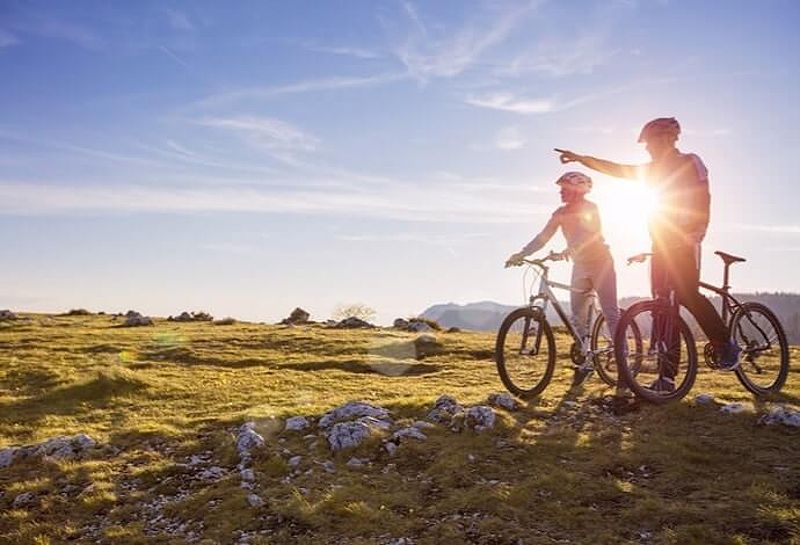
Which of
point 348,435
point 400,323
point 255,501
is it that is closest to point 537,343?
point 348,435

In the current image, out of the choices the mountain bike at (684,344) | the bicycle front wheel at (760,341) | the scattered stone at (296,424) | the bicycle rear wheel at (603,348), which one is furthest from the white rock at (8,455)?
the bicycle front wheel at (760,341)

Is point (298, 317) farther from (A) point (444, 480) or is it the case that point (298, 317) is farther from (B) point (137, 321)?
(A) point (444, 480)

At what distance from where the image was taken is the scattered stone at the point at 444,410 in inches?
411

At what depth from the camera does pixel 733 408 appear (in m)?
9.92

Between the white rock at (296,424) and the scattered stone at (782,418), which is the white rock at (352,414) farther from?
the scattered stone at (782,418)

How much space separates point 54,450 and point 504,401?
7785mm

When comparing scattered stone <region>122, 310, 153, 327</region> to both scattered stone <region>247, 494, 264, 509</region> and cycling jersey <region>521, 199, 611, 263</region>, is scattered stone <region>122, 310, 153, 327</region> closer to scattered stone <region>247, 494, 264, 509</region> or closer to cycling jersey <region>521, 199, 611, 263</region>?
cycling jersey <region>521, 199, 611, 263</region>

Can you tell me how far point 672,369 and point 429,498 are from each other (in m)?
4.92

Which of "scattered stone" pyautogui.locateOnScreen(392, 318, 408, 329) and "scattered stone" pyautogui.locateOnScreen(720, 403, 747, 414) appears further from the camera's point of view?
"scattered stone" pyautogui.locateOnScreen(392, 318, 408, 329)

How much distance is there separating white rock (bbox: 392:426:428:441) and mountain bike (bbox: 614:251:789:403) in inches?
129

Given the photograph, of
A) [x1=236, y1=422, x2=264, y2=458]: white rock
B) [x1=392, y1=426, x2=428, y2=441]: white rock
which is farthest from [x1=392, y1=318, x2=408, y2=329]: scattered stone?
[x1=392, y1=426, x2=428, y2=441]: white rock

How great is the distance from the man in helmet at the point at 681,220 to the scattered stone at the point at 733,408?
2.13ft

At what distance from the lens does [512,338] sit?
11.6 meters

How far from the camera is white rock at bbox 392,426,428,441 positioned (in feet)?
31.7
